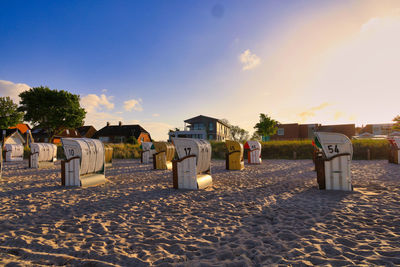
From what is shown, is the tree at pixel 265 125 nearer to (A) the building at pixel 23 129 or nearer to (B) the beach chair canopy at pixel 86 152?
(B) the beach chair canopy at pixel 86 152

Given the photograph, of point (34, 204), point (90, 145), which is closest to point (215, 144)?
point (90, 145)

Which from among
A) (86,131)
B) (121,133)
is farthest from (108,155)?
(86,131)

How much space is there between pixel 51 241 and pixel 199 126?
1756 inches

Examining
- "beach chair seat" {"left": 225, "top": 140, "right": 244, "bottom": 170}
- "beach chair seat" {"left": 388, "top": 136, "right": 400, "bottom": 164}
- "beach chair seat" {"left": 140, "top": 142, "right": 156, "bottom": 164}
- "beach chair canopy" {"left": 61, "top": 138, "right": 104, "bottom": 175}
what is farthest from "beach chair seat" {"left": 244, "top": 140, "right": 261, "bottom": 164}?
"beach chair canopy" {"left": 61, "top": 138, "right": 104, "bottom": 175}

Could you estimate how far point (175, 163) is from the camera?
792 cm

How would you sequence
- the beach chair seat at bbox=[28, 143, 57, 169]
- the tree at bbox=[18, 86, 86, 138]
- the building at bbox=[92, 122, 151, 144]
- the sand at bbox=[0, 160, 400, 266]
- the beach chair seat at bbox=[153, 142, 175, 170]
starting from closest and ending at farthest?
the sand at bbox=[0, 160, 400, 266], the beach chair seat at bbox=[153, 142, 175, 170], the beach chair seat at bbox=[28, 143, 57, 169], the tree at bbox=[18, 86, 86, 138], the building at bbox=[92, 122, 151, 144]

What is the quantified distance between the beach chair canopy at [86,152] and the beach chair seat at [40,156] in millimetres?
9154

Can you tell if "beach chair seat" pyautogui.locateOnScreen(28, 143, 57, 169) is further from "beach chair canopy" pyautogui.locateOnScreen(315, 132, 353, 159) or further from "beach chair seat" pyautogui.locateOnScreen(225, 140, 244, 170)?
"beach chair canopy" pyautogui.locateOnScreen(315, 132, 353, 159)

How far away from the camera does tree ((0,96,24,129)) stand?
1467 inches

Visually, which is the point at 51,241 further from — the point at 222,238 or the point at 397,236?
the point at 397,236

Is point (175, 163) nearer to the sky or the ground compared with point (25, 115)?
nearer to the ground

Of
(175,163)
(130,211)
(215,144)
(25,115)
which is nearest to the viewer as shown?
(130,211)

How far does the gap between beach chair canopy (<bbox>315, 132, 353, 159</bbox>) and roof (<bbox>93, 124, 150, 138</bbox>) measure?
175 ft

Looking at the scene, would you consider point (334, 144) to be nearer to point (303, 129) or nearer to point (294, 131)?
point (294, 131)
